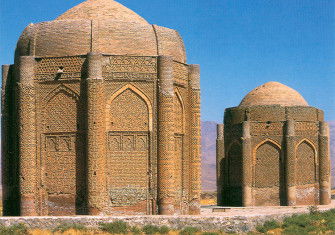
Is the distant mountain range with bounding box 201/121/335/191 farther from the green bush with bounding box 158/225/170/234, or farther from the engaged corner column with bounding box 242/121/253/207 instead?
the green bush with bounding box 158/225/170/234

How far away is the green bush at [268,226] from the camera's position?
2314cm

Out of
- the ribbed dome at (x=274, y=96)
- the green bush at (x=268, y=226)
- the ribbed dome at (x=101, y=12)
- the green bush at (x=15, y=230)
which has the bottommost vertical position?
the green bush at (x=268, y=226)

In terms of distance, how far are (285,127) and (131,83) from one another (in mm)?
14498

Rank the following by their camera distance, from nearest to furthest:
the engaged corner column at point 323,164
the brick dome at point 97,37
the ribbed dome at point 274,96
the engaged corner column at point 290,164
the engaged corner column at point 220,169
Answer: the brick dome at point 97,37
the engaged corner column at point 290,164
the engaged corner column at point 323,164
the ribbed dome at point 274,96
the engaged corner column at point 220,169

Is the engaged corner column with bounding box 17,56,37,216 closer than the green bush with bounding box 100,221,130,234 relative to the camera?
No

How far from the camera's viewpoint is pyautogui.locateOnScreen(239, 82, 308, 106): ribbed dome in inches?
1528

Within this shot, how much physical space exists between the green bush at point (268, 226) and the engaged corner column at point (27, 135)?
802 cm

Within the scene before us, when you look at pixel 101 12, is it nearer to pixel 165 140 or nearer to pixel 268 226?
pixel 165 140

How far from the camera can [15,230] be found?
2120 centimetres

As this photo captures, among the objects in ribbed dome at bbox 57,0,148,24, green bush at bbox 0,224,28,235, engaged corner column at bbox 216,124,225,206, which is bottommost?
green bush at bbox 0,224,28,235

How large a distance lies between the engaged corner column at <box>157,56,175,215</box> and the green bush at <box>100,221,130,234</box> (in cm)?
342

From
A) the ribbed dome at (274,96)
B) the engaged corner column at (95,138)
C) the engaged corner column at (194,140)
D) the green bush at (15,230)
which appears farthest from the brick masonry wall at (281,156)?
the green bush at (15,230)

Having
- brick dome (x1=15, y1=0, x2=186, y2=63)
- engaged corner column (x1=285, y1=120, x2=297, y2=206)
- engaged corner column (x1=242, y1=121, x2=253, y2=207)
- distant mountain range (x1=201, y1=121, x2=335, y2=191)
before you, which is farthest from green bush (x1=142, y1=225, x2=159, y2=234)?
distant mountain range (x1=201, y1=121, x2=335, y2=191)

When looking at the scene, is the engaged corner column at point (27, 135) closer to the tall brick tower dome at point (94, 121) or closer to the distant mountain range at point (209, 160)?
the tall brick tower dome at point (94, 121)
